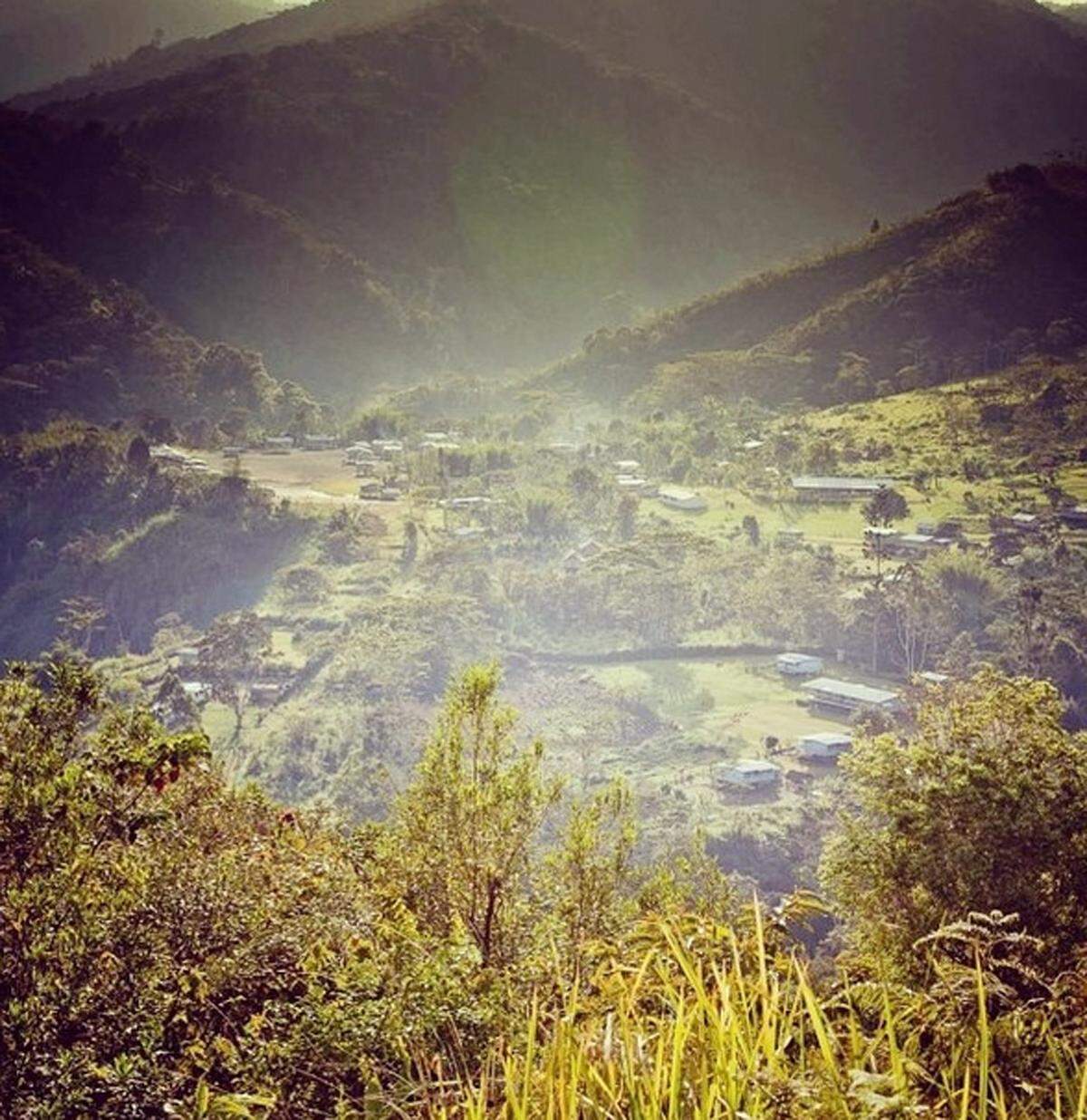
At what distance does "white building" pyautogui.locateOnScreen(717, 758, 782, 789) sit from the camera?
91.1 feet

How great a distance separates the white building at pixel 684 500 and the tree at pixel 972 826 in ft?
151

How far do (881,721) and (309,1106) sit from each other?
27380 mm

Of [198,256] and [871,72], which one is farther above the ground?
[871,72]

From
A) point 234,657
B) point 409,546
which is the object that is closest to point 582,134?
point 409,546

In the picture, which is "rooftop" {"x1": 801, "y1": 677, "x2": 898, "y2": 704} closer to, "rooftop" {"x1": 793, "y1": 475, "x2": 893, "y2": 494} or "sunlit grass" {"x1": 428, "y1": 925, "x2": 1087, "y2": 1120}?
"rooftop" {"x1": 793, "y1": 475, "x2": 893, "y2": 494}

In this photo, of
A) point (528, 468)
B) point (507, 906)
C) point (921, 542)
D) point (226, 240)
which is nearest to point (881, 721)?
point (921, 542)

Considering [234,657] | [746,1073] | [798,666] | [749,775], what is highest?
[746,1073]

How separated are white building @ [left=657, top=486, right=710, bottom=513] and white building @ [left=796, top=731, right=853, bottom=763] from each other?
2388 centimetres

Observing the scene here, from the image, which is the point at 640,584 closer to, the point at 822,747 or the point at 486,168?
the point at 822,747

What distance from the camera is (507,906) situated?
15.5ft

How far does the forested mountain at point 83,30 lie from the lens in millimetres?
166500

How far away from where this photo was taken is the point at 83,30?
174m

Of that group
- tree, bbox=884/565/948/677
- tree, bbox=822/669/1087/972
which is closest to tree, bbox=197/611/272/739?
Answer: tree, bbox=884/565/948/677

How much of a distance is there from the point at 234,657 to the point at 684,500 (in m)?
22.4
